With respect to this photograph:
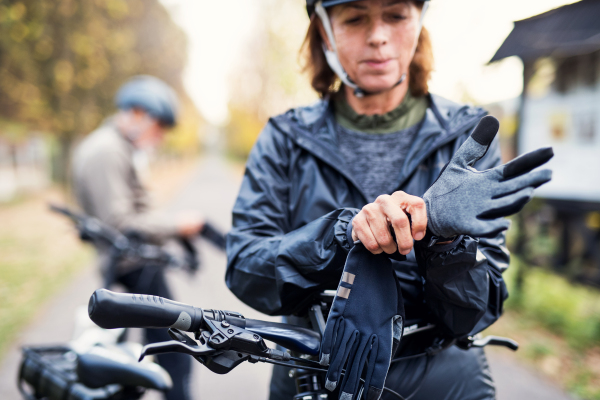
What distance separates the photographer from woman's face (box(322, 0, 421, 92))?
168 centimetres

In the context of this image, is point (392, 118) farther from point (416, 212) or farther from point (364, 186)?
point (416, 212)

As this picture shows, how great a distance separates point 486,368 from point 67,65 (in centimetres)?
1653

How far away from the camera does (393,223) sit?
114 cm

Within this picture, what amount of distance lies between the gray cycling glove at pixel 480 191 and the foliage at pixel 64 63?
39.4 ft

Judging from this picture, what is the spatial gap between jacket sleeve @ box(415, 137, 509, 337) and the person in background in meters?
2.30

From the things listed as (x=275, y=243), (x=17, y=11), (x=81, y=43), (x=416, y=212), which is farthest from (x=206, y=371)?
(x=81, y=43)

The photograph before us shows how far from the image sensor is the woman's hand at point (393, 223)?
3.74ft

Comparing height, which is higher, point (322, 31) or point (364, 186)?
point (322, 31)

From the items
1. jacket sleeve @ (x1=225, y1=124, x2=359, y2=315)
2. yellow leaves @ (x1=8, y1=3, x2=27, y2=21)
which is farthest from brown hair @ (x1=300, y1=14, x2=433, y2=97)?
yellow leaves @ (x1=8, y1=3, x2=27, y2=21)

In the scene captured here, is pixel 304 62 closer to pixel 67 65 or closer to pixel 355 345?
pixel 355 345

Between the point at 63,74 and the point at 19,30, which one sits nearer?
the point at 19,30

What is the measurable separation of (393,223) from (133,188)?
2.87 metres

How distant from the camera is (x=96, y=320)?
1049 millimetres

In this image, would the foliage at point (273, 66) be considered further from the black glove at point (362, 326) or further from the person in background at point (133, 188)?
the black glove at point (362, 326)
